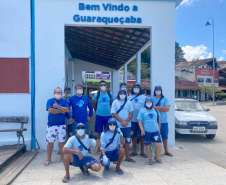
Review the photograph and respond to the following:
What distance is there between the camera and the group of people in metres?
4.47

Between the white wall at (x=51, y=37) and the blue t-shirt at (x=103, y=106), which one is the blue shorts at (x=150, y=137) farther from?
the white wall at (x=51, y=37)

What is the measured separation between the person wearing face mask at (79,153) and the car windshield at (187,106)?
613 centimetres

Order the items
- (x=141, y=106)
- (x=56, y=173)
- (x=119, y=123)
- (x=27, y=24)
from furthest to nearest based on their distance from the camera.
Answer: (x=27, y=24) → (x=141, y=106) → (x=119, y=123) → (x=56, y=173)

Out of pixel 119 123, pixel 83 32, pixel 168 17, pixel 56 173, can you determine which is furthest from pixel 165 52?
pixel 56 173

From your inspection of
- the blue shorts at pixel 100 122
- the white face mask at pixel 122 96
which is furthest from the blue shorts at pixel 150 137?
the blue shorts at pixel 100 122

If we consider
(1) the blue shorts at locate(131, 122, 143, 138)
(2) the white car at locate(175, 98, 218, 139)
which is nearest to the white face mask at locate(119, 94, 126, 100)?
(1) the blue shorts at locate(131, 122, 143, 138)

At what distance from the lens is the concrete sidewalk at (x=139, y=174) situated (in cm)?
438

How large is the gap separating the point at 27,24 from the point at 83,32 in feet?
8.76

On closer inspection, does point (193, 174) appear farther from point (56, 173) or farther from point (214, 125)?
point (214, 125)

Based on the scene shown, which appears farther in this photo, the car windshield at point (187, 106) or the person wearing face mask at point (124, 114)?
the car windshield at point (187, 106)

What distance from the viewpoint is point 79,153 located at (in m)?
4.27

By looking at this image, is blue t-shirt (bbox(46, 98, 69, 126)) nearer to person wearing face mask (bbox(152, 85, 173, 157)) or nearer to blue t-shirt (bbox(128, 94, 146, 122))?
blue t-shirt (bbox(128, 94, 146, 122))

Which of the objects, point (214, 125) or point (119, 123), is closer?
point (119, 123)

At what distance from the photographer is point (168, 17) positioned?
22.8 ft
